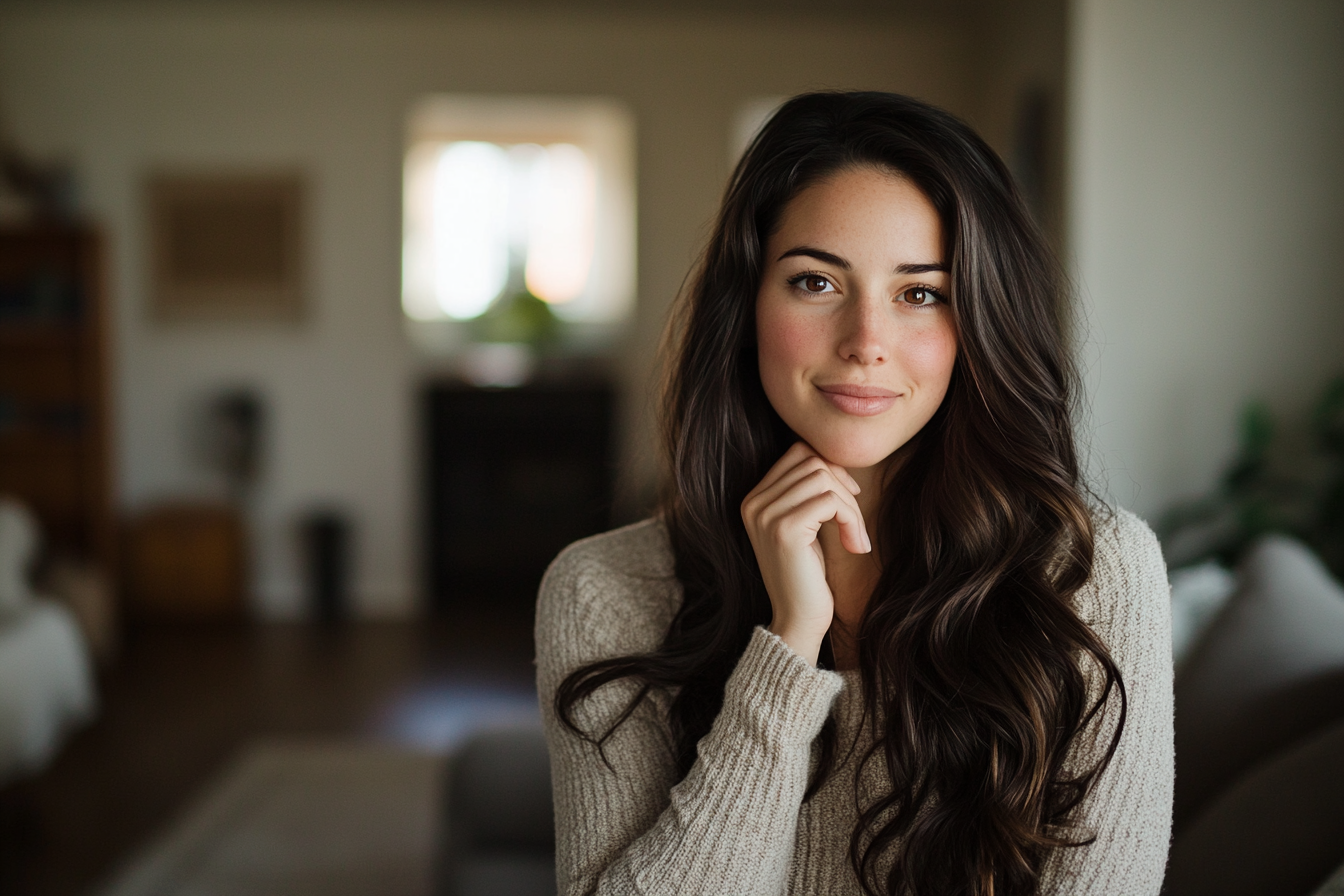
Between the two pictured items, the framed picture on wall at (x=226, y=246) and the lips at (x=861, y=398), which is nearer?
the lips at (x=861, y=398)

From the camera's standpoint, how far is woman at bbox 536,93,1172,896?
1.00 metres

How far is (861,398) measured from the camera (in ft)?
3.34

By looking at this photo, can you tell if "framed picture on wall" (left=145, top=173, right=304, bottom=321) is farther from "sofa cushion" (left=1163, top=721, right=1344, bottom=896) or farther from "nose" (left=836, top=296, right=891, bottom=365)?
"sofa cushion" (left=1163, top=721, right=1344, bottom=896)

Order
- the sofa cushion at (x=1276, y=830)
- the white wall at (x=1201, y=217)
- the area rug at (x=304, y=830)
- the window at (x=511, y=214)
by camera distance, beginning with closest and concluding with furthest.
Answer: the sofa cushion at (x=1276, y=830)
the area rug at (x=304, y=830)
the white wall at (x=1201, y=217)
the window at (x=511, y=214)

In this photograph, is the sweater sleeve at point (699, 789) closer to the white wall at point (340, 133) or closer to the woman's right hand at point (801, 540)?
the woman's right hand at point (801, 540)

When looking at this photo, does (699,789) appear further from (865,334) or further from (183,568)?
(183,568)

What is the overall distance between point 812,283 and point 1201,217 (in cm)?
320

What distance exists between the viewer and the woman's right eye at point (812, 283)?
3.39 feet

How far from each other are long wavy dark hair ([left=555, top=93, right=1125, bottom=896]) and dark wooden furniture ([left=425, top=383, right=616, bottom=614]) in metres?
4.46

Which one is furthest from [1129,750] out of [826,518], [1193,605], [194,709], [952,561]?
[194,709]

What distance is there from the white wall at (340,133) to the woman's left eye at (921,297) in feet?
14.7

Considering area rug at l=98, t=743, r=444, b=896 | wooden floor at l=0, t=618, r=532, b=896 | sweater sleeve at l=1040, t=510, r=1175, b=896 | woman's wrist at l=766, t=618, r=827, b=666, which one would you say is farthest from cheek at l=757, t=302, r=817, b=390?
wooden floor at l=0, t=618, r=532, b=896

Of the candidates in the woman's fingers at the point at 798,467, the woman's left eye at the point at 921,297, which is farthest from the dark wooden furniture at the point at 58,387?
the woman's left eye at the point at 921,297

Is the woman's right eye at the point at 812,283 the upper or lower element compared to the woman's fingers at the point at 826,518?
upper
